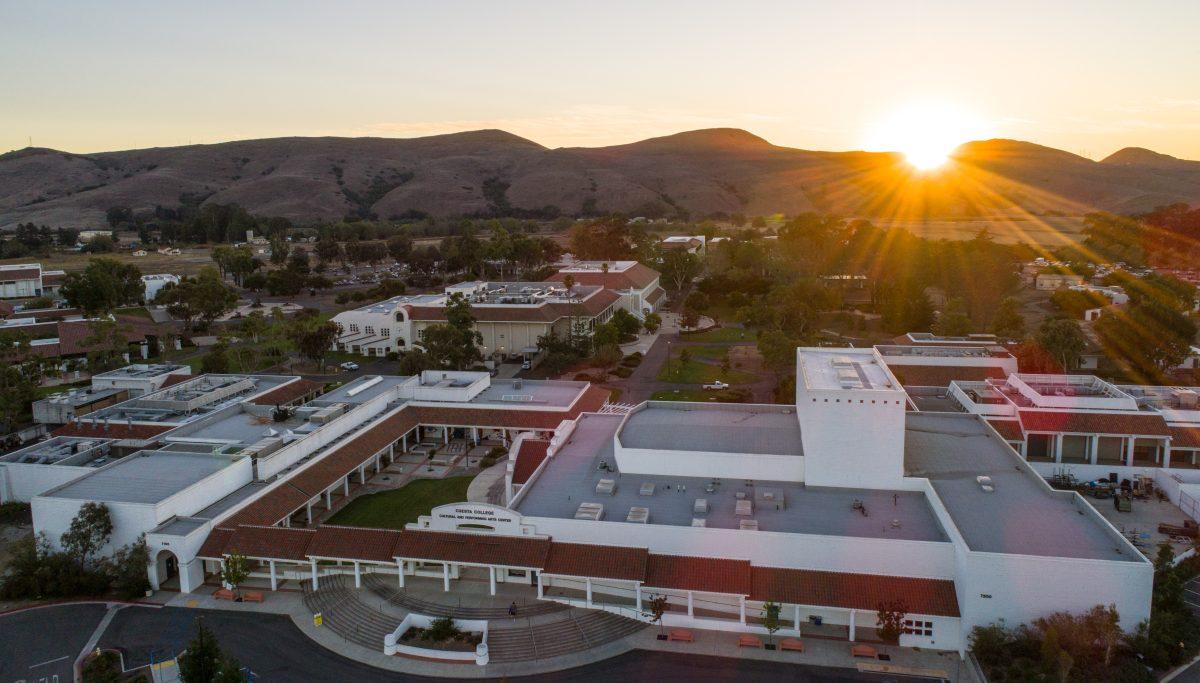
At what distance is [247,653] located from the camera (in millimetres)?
24375

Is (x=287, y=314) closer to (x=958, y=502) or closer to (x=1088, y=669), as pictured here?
(x=958, y=502)

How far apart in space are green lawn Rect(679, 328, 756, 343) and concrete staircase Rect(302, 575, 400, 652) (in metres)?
47.5

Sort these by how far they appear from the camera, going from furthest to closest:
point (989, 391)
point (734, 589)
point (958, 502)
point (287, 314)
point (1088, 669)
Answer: point (287, 314) < point (989, 391) < point (958, 502) < point (734, 589) < point (1088, 669)

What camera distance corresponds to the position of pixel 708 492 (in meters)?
29.7

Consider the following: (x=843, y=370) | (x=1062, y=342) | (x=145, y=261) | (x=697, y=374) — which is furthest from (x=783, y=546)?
(x=145, y=261)

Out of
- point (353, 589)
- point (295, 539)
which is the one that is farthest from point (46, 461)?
point (353, 589)

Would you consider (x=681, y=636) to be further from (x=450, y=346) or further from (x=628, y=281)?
(x=628, y=281)

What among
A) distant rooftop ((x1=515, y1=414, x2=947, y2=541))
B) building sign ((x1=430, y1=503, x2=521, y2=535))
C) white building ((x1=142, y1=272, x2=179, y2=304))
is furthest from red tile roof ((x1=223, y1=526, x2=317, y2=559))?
white building ((x1=142, y1=272, x2=179, y2=304))

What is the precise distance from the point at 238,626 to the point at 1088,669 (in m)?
27.2

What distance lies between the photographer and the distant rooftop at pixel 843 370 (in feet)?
102

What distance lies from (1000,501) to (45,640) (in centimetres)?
3439

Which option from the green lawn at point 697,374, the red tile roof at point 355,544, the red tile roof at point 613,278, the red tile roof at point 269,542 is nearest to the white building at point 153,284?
the red tile roof at point 613,278

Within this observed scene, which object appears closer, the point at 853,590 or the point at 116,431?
the point at 853,590

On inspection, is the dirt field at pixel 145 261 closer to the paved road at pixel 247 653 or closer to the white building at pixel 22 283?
the white building at pixel 22 283
